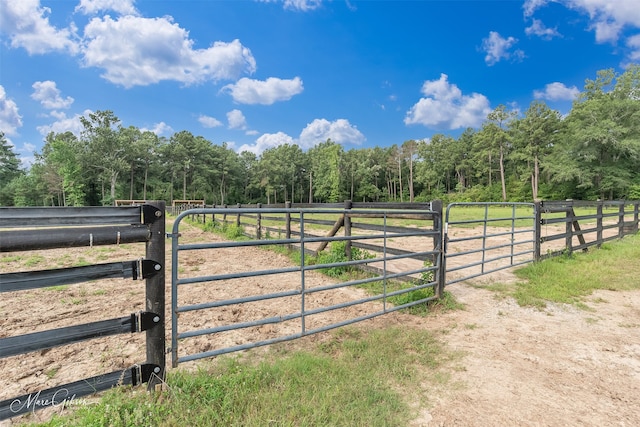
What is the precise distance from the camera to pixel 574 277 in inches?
211

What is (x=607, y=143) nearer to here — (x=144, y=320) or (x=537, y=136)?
(x=537, y=136)

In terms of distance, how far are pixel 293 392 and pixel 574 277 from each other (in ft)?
18.6

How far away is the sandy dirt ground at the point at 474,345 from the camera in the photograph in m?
2.19

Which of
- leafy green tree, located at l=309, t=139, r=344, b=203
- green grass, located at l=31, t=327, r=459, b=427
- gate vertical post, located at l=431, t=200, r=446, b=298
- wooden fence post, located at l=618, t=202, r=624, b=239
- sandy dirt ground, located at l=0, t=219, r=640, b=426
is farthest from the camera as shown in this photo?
leafy green tree, located at l=309, t=139, r=344, b=203

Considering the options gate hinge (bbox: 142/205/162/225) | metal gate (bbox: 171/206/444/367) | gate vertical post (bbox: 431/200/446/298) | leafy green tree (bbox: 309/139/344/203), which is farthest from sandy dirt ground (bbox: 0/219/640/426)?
leafy green tree (bbox: 309/139/344/203)

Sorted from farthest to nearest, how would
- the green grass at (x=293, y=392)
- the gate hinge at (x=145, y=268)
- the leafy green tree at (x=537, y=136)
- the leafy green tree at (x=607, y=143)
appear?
the leafy green tree at (x=537, y=136) < the leafy green tree at (x=607, y=143) < the gate hinge at (x=145, y=268) < the green grass at (x=293, y=392)

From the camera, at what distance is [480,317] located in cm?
388

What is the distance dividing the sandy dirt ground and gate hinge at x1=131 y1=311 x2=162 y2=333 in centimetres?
83

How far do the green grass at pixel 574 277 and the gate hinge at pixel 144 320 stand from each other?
464 cm

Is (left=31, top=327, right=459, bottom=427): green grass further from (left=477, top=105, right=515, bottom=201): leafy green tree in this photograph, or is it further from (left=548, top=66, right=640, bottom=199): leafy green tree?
(left=477, top=105, right=515, bottom=201): leafy green tree

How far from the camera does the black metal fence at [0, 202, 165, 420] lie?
1.71m

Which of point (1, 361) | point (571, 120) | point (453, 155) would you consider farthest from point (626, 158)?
point (1, 361)

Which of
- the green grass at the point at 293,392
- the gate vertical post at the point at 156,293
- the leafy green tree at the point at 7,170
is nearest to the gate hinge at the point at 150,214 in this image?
the gate vertical post at the point at 156,293

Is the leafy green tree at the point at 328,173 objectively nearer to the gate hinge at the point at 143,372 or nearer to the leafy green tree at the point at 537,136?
the leafy green tree at the point at 537,136
